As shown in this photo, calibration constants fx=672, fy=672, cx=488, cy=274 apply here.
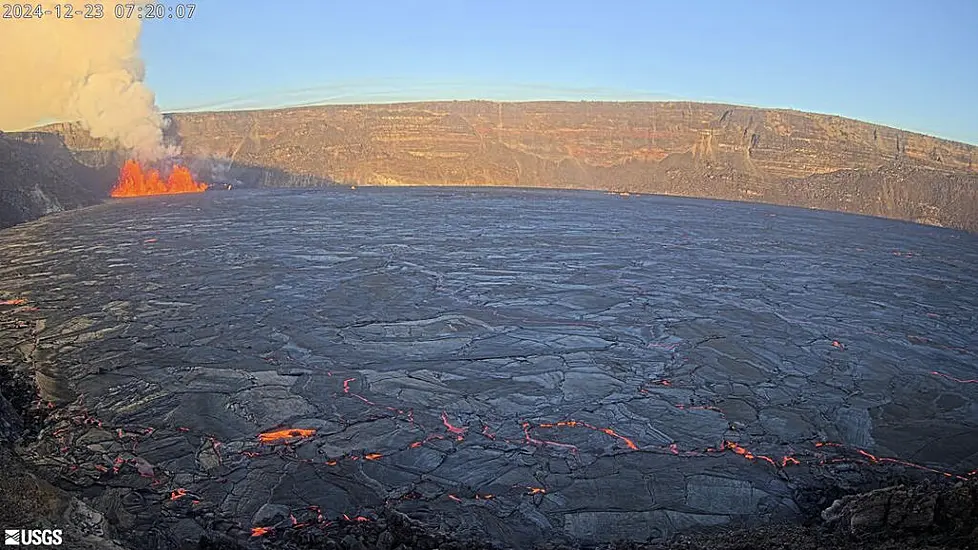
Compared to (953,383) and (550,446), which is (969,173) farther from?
(550,446)

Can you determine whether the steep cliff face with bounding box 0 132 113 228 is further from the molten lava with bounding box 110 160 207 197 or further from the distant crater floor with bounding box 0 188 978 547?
the distant crater floor with bounding box 0 188 978 547

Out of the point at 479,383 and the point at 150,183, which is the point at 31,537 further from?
the point at 150,183

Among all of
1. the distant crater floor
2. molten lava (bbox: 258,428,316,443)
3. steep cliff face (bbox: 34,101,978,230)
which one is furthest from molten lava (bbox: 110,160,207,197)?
molten lava (bbox: 258,428,316,443)

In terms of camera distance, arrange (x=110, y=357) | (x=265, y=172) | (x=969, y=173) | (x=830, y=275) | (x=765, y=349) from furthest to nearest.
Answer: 1. (x=265, y=172)
2. (x=969, y=173)
3. (x=830, y=275)
4. (x=765, y=349)
5. (x=110, y=357)

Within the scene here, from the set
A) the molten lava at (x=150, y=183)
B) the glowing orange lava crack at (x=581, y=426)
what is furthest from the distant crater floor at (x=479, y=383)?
the molten lava at (x=150, y=183)

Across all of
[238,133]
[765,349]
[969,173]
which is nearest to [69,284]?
[765,349]

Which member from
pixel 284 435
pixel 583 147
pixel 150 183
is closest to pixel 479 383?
pixel 284 435
